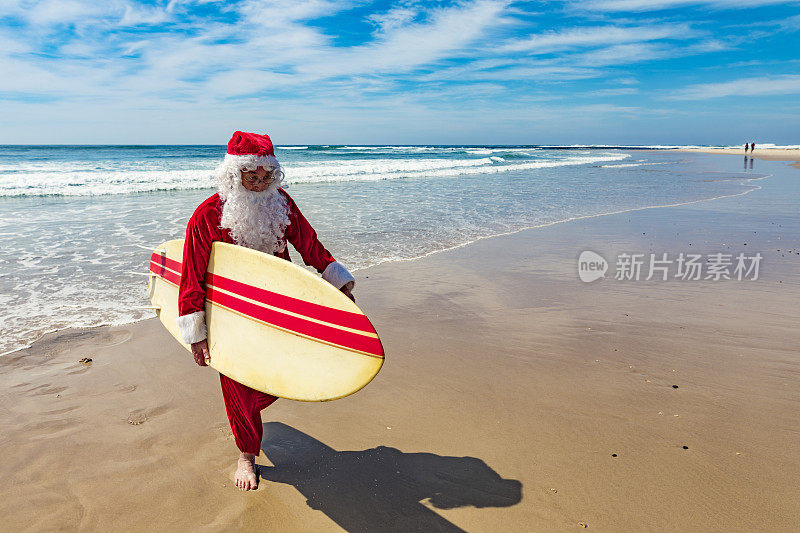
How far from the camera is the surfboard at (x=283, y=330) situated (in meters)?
2.20

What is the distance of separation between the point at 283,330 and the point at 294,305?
0.14 meters

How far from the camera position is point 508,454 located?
8.58 ft

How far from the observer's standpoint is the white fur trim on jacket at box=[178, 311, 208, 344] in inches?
93.1

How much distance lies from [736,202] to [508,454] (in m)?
12.4

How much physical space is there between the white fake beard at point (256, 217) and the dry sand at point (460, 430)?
3.83ft

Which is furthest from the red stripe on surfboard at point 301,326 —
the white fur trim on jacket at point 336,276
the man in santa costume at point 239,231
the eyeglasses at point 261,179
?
the eyeglasses at point 261,179

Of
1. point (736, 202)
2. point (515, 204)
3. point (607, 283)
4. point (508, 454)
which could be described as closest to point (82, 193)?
point (515, 204)

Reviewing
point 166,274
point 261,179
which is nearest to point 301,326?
point 261,179

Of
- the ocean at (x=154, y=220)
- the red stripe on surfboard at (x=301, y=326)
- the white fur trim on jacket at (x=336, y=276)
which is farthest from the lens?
the ocean at (x=154, y=220)

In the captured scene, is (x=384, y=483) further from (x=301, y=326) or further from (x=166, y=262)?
(x=166, y=262)

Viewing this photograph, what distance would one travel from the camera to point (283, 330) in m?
2.35

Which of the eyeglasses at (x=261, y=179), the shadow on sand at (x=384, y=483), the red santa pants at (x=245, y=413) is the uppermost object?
the eyeglasses at (x=261, y=179)

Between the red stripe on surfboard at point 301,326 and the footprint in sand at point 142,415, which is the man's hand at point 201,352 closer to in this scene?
the red stripe on surfboard at point 301,326

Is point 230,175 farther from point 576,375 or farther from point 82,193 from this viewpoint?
point 82,193
